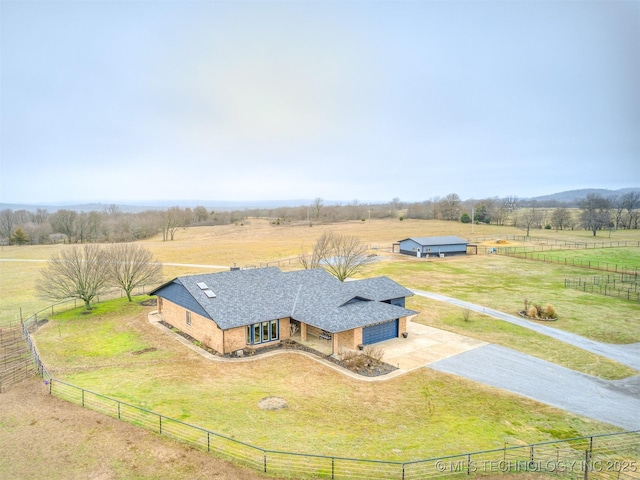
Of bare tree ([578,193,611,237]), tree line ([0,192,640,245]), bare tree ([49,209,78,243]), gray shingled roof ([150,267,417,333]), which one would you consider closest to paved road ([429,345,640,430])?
gray shingled roof ([150,267,417,333])

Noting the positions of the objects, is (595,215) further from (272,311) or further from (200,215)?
(200,215)

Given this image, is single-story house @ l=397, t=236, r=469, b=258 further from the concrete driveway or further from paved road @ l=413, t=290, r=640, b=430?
paved road @ l=413, t=290, r=640, b=430

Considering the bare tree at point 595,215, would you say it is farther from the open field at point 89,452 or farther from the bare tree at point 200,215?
the bare tree at point 200,215

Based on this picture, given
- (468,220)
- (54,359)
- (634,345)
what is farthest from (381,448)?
(468,220)

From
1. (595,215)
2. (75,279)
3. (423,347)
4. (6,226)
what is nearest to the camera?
(423,347)

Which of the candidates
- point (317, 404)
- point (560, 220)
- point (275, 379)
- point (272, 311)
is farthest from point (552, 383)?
point (560, 220)

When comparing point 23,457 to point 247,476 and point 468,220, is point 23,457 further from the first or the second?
point 468,220
